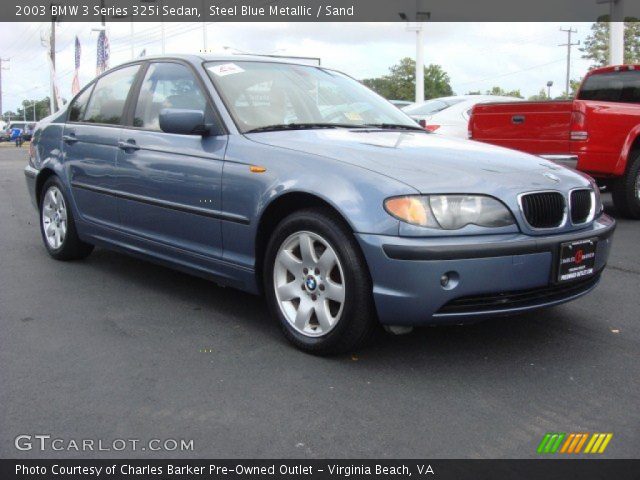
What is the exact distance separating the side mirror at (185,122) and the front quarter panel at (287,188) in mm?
204

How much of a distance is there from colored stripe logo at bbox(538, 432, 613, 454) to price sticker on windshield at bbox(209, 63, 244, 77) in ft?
9.59

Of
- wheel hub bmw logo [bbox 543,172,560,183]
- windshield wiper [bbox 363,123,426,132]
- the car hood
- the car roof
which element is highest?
the car roof

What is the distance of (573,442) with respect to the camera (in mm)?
2795

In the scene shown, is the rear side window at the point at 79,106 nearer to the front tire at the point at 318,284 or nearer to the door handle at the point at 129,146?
the door handle at the point at 129,146

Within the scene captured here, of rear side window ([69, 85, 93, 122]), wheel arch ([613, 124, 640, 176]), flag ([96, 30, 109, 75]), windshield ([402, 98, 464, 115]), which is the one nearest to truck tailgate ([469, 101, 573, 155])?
wheel arch ([613, 124, 640, 176])

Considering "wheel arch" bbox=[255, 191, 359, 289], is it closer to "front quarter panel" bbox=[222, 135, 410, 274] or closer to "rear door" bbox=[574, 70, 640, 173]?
"front quarter panel" bbox=[222, 135, 410, 274]

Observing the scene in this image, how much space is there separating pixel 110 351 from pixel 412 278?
1.69 m

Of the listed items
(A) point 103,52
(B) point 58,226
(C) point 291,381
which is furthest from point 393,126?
(A) point 103,52

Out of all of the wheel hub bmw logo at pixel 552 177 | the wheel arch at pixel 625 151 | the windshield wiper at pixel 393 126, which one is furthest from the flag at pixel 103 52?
the wheel hub bmw logo at pixel 552 177

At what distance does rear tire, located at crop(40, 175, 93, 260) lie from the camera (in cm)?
582

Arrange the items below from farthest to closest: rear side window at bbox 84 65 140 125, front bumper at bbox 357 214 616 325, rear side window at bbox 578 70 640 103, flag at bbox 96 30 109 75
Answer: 1. flag at bbox 96 30 109 75
2. rear side window at bbox 578 70 640 103
3. rear side window at bbox 84 65 140 125
4. front bumper at bbox 357 214 616 325

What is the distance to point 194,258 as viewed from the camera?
4.39 meters

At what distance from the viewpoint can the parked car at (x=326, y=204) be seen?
334cm

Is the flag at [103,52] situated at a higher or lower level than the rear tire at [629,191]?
higher
